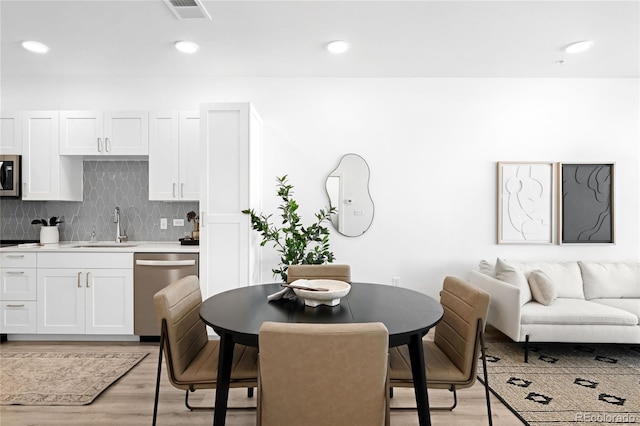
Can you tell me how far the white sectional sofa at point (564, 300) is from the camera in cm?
317

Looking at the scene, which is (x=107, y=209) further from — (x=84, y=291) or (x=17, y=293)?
(x=17, y=293)

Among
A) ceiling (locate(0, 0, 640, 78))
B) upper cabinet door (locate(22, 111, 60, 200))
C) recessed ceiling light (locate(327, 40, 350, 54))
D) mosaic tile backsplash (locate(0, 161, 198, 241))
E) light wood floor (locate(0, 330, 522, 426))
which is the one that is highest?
ceiling (locate(0, 0, 640, 78))

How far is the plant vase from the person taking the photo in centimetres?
391

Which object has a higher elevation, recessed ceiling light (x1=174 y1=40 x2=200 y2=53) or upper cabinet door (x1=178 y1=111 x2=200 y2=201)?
recessed ceiling light (x1=174 y1=40 x2=200 y2=53)

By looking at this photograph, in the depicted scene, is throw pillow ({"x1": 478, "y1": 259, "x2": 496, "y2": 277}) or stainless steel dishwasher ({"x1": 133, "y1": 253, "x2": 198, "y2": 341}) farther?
throw pillow ({"x1": 478, "y1": 259, "x2": 496, "y2": 277})

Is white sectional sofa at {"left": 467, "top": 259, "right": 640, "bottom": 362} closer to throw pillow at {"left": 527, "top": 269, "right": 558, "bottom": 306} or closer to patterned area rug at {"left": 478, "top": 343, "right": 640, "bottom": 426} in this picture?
throw pillow at {"left": 527, "top": 269, "right": 558, "bottom": 306}

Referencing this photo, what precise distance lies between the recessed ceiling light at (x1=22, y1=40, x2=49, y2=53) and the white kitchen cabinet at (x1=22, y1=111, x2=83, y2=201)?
0.62 meters

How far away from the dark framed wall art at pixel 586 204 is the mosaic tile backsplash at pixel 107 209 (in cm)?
393

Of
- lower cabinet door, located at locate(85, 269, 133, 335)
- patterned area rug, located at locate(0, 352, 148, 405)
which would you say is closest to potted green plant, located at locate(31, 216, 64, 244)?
lower cabinet door, located at locate(85, 269, 133, 335)

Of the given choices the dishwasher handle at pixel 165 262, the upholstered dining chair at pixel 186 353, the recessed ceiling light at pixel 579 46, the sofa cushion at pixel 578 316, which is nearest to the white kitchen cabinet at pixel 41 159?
the dishwasher handle at pixel 165 262

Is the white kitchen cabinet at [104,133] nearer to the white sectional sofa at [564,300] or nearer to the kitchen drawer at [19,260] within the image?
the kitchen drawer at [19,260]

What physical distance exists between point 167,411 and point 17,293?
7.33 feet

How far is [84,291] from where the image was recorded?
11.7 feet

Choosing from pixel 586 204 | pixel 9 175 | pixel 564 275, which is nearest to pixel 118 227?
pixel 9 175
